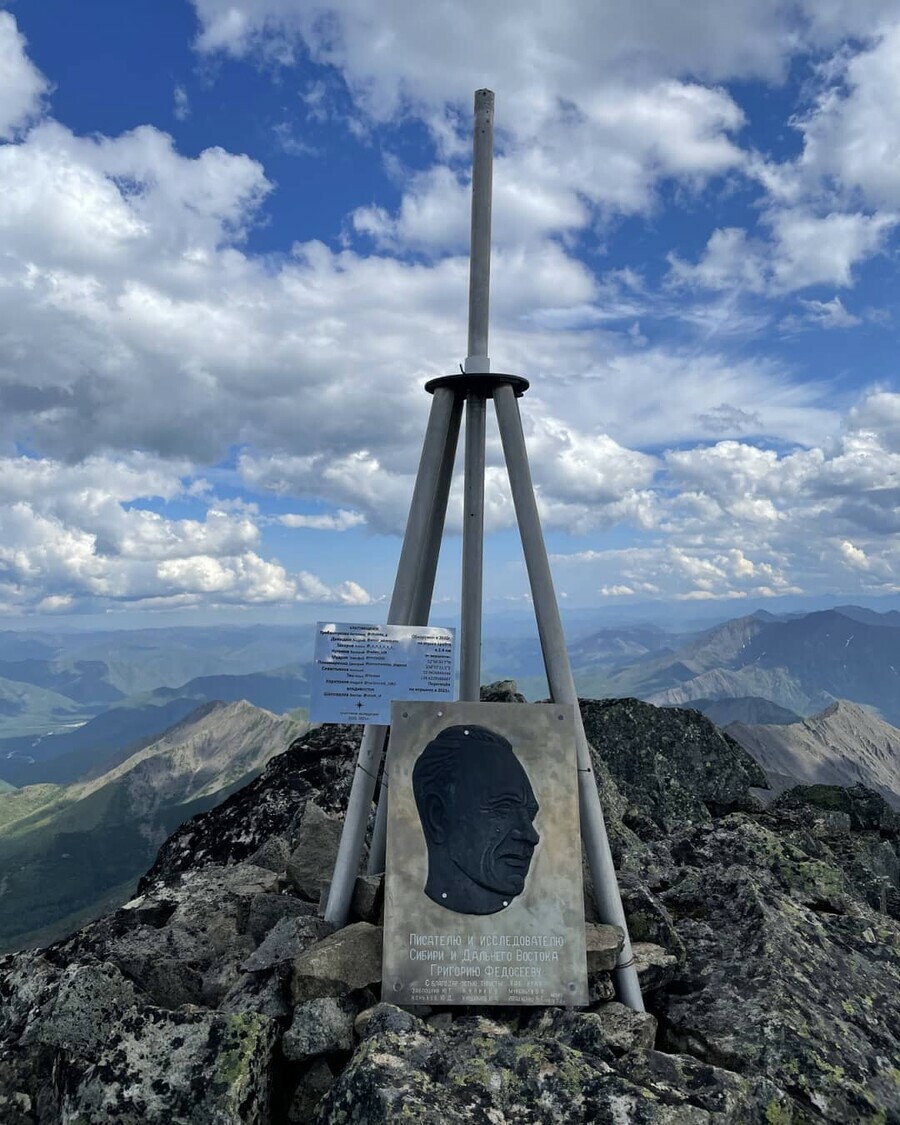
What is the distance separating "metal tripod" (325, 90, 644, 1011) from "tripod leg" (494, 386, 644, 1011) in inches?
0.6

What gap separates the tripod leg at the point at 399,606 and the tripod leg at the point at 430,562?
6.6 inches

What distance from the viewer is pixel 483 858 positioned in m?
10.6

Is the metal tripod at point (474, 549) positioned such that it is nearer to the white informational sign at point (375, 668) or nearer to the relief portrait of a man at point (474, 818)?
the white informational sign at point (375, 668)

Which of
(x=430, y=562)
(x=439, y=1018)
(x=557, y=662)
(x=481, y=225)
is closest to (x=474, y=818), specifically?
(x=439, y=1018)

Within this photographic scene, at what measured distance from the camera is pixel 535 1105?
7.91 m

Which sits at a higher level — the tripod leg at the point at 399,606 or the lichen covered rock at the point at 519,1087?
the tripod leg at the point at 399,606

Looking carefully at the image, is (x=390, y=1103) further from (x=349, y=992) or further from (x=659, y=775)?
(x=659, y=775)

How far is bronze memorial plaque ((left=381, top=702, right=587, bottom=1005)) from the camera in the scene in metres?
10.1

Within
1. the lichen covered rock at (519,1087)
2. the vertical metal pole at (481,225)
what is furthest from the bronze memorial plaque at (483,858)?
the vertical metal pole at (481,225)

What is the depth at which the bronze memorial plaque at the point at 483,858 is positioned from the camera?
33.0ft

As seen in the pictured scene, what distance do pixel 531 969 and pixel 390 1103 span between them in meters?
2.97

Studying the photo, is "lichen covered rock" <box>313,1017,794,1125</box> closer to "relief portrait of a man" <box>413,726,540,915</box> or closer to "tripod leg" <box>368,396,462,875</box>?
"relief portrait of a man" <box>413,726,540,915</box>

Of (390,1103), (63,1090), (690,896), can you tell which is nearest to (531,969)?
(390,1103)

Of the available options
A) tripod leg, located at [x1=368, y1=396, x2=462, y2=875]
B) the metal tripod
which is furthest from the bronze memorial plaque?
tripod leg, located at [x1=368, y1=396, x2=462, y2=875]
